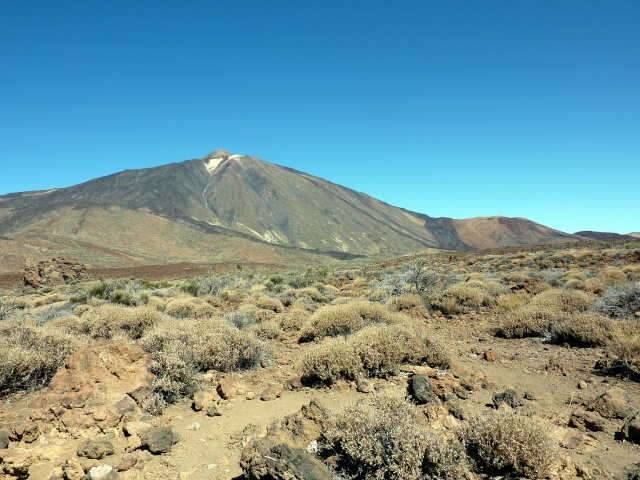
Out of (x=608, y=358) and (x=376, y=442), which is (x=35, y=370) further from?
(x=608, y=358)

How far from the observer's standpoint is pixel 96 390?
15.1 feet

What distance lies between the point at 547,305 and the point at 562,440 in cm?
598

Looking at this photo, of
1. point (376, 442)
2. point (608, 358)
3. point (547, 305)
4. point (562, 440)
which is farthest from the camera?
point (547, 305)

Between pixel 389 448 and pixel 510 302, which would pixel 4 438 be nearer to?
pixel 389 448

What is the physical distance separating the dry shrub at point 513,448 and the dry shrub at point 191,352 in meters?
3.74

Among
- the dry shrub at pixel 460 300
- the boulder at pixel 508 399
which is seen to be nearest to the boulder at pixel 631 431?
the boulder at pixel 508 399

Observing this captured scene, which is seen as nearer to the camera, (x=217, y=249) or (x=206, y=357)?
(x=206, y=357)

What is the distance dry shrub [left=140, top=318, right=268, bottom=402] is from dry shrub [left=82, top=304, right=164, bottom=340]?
1276 mm

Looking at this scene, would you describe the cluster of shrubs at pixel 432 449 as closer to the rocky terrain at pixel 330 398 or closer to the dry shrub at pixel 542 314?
the rocky terrain at pixel 330 398

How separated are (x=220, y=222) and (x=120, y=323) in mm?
114339

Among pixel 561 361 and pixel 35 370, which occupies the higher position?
pixel 561 361

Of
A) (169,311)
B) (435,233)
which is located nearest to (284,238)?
(435,233)

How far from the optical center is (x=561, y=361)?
5980 mm

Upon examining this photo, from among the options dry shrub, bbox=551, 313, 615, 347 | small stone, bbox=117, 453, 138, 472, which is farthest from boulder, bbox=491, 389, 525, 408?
small stone, bbox=117, 453, 138, 472
